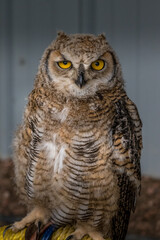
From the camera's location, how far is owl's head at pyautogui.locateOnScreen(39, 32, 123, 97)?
1456 millimetres

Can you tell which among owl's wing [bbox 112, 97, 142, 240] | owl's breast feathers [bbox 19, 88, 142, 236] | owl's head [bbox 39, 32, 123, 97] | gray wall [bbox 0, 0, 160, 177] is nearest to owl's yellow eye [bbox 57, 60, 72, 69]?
owl's head [bbox 39, 32, 123, 97]

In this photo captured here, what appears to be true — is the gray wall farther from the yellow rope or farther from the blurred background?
the yellow rope

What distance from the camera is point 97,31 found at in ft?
11.1

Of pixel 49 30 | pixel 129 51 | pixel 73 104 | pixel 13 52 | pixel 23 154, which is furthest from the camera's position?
pixel 13 52


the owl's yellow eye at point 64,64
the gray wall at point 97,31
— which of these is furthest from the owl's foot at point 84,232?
the gray wall at point 97,31

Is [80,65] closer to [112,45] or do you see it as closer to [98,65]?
[98,65]

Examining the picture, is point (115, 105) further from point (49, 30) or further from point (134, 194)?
point (49, 30)

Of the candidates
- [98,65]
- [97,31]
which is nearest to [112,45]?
[97,31]

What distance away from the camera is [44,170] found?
A: 163 cm

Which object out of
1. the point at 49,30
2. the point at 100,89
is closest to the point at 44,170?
the point at 100,89

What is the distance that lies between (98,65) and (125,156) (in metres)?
0.42

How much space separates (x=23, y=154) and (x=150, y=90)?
1.92 meters

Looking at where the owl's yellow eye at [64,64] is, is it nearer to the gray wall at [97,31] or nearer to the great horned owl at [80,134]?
the great horned owl at [80,134]

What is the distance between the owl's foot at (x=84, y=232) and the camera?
172cm
